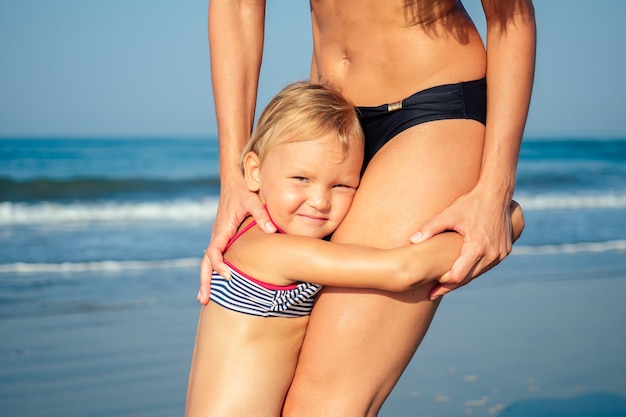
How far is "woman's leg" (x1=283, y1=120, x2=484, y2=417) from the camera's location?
217 centimetres

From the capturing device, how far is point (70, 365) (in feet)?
16.9

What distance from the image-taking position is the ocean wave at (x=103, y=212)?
12.9 metres

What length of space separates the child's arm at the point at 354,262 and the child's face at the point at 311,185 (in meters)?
0.09

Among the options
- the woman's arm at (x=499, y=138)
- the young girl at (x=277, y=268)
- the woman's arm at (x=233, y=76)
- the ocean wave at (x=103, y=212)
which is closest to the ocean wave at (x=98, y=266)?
the ocean wave at (x=103, y=212)

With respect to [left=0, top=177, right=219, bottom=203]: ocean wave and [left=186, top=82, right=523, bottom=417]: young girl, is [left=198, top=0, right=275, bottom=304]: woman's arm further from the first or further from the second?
[left=0, top=177, right=219, bottom=203]: ocean wave

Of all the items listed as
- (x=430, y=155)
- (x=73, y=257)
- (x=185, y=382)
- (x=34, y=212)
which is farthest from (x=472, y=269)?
(x=34, y=212)

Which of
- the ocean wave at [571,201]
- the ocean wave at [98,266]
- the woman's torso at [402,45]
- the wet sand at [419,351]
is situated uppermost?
the woman's torso at [402,45]

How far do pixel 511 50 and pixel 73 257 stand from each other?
25.1 ft

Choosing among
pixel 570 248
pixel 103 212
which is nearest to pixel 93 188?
pixel 103 212

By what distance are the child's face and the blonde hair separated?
0.9 inches

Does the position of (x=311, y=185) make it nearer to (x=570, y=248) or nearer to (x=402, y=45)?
(x=402, y=45)

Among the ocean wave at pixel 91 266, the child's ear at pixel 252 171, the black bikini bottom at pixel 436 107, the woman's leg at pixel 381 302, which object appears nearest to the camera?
the woman's leg at pixel 381 302

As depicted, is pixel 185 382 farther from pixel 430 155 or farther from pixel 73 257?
pixel 73 257

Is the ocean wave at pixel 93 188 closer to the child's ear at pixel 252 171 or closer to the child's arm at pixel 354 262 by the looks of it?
the child's ear at pixel 252 171
